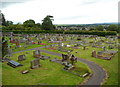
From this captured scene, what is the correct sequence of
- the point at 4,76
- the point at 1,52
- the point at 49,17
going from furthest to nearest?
the point at 49,17, the point at 1,52, the point at 4,76

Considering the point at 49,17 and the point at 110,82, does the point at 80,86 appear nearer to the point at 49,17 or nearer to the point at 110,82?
the point at 110,82

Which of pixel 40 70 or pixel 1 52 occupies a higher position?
pixel 1 52

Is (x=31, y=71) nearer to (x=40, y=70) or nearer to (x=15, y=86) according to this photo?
(x=40, y=70)

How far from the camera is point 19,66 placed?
16.2m

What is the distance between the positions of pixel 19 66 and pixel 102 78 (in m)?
10.4

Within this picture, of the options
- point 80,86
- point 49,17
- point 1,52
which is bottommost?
point 80,86

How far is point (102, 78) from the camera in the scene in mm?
12391

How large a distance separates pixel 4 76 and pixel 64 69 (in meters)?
6.71

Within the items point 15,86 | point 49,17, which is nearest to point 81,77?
point 15,86

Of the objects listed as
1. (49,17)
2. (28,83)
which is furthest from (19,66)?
(49,17)

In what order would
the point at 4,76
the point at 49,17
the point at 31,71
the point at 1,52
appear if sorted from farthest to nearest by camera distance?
the point at 49,17, the point at 1,52, the point at 31,71, the point at 4,76

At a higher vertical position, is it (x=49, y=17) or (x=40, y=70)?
(x=49, y=17)

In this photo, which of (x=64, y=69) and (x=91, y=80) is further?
(x=64, y=69)

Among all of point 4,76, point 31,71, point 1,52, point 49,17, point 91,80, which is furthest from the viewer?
point 49,17
